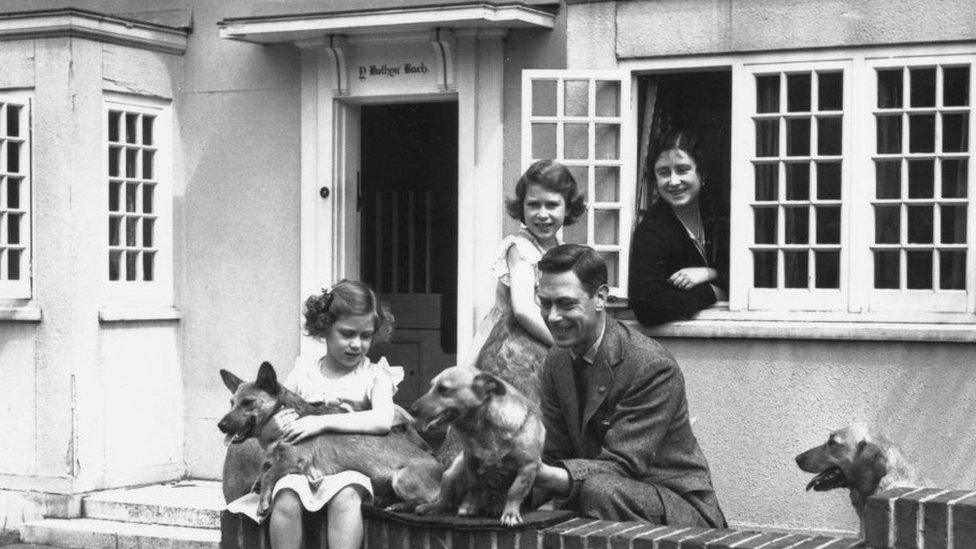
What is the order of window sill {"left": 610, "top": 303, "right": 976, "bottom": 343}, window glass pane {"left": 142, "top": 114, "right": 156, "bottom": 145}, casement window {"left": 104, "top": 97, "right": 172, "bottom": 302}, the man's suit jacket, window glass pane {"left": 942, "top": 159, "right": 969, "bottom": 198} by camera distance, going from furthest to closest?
window glass pane {"left": 142, "top": 114, "right": 156, "bottom": 145}, casement window {"left": 104, "top": 97, "right": 172, "bottom": 302}, window glass pane {"left": 942, "top": 159, "right": 969, "bottom": 198}, window sill {"left": 610, "top": 303, "right": 976, "bottom": 343}, the man's suit jacket

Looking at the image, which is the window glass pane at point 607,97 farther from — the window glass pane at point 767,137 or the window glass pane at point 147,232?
the window glass pane at point 147,232

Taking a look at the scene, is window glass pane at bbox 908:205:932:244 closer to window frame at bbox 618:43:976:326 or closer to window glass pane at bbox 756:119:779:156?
window frame at bbox 618:43:976:326

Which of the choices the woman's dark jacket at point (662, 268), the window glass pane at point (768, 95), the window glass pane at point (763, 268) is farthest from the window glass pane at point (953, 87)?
the woman's dark jacket at point (662, 268)

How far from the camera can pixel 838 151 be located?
9.83 m

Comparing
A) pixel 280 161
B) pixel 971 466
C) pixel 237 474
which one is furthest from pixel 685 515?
pixel 280 161

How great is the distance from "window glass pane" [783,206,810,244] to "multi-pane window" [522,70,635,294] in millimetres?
912

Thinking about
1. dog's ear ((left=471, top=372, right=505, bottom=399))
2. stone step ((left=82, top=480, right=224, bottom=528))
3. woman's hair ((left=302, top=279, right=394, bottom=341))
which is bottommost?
stone step ((left=82, top=480, right=224, bottom=528))

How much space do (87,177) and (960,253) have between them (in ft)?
17.9

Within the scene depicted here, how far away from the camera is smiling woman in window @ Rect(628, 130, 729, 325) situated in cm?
997

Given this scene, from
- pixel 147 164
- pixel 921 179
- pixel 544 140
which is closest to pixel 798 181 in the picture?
pixel 921 179

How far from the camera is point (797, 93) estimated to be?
9914 mm

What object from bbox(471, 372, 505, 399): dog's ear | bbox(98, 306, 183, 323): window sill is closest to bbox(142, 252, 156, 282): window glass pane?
bbox(98, 306, 183, 323): window sill

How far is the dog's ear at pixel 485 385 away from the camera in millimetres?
5293

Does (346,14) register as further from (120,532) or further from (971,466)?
(971,466)
